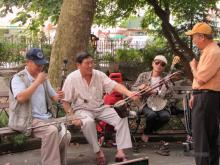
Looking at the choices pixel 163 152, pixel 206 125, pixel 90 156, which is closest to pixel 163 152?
pixel 163 152

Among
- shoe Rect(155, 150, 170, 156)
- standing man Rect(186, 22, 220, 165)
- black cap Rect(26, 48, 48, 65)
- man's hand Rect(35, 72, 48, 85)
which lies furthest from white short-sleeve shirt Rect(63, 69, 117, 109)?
standing man Rect(186, 22, 220, 165)

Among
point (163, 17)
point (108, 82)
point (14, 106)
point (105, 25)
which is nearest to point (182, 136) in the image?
point (108, 82)

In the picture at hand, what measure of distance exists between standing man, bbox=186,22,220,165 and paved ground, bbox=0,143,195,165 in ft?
3.61

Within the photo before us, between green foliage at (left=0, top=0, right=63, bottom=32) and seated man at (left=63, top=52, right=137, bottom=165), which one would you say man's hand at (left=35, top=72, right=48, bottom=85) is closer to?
seated man at (left=63, top=52, right=137, bottom=165)

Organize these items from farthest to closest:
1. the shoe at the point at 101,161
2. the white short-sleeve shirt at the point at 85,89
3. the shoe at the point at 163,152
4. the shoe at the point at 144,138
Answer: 1. the shoe at the point at 144,138
2. the shoe at the point at 163,152
3. the white short-sleeve shirt at the point at 85,89
4. the shoe at the point at 101,161

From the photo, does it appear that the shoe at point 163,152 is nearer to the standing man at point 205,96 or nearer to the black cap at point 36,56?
the standing man at point 205,96

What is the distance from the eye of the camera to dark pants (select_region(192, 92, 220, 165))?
583 centimetres

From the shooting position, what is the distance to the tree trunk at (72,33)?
356 inches

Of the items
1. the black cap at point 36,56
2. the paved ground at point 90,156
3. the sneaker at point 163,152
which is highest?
the black cap at point 36,56

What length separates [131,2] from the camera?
1309 cm

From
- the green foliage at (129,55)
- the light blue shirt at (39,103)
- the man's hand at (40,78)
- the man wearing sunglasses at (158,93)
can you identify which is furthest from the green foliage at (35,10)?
the man's hand at (40,78)

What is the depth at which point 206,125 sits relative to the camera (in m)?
5.89

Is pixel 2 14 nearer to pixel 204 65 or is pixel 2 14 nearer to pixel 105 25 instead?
pixel 105 25

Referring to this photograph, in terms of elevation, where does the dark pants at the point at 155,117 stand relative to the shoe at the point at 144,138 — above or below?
above
